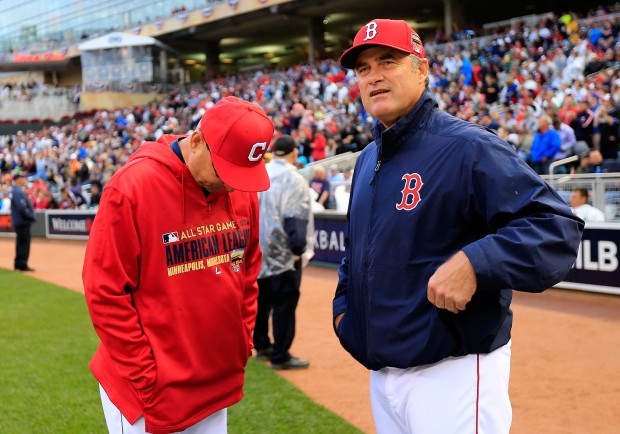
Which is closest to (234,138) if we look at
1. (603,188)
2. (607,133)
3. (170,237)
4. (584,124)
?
(170,237)

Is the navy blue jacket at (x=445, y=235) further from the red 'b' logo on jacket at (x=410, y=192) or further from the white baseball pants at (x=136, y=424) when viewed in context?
the white baseball pants at (x=136, y=424)

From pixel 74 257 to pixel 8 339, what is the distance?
901 cm

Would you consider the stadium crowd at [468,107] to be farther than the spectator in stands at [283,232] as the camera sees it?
Yes

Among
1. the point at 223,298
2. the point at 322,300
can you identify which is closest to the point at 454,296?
the point at 223,298

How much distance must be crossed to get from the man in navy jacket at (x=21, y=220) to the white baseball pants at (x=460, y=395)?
13.0 meters

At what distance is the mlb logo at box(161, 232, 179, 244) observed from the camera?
2459 mm

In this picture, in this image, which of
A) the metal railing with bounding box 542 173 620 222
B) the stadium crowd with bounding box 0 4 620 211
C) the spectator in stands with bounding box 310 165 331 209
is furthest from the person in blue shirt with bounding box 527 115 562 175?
the spectator in stands with bounding box 310 165 331 209

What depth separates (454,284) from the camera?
201 cm

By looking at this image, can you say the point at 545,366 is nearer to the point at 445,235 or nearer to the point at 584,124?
the point at 445,235

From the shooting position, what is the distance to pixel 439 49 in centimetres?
2611

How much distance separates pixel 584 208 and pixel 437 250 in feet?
26.6

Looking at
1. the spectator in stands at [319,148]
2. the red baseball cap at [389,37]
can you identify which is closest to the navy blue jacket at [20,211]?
the spectator in stands at [319,148]

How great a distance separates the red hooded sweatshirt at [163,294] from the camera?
236 cm

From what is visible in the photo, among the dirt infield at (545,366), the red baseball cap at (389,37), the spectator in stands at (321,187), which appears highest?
the red baseball cap at (389,37)
